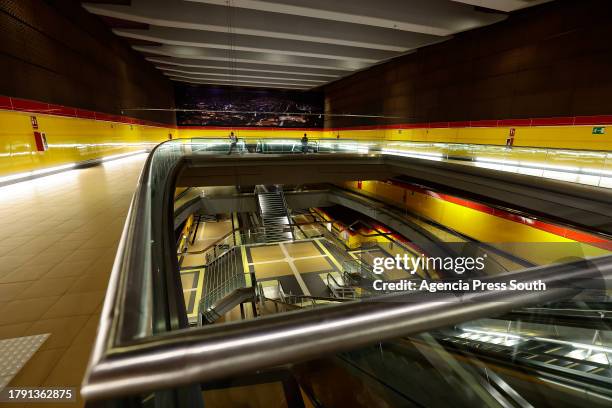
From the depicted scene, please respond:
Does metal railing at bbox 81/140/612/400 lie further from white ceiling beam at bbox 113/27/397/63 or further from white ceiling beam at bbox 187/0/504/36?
white ceiling beam at bbox 113/27/397/63

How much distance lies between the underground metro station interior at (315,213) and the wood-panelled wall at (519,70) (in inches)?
2.9

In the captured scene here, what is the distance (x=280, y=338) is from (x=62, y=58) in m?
14.0

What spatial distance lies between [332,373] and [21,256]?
387 cm

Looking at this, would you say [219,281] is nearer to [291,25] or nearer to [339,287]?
[339,287]

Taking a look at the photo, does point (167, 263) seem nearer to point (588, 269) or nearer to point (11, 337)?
point (11, 337)

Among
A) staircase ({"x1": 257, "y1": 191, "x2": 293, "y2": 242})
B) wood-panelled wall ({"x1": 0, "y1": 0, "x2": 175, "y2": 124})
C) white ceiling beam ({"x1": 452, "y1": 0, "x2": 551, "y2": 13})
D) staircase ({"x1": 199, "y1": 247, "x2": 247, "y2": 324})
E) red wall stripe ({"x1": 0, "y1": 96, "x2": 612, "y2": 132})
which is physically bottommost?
staircase ({"x1": 199, "y1": 247, "x2": 247, "y2": 324})

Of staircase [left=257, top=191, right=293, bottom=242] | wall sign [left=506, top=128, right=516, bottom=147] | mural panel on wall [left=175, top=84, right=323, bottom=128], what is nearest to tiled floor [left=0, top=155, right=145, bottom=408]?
staircase [left=257, top=191, right=293, bottom=242]

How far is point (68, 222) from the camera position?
4.55 m

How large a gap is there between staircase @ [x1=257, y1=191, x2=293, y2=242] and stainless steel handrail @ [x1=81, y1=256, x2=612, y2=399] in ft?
47.8

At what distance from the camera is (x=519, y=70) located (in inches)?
469

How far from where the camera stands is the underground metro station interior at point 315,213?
0.82m

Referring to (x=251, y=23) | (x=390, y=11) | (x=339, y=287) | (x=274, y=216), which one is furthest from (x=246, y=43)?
(x=339, y=287)

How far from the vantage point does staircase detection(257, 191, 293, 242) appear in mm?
15354

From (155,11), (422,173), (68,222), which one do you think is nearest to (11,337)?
(68,222)
